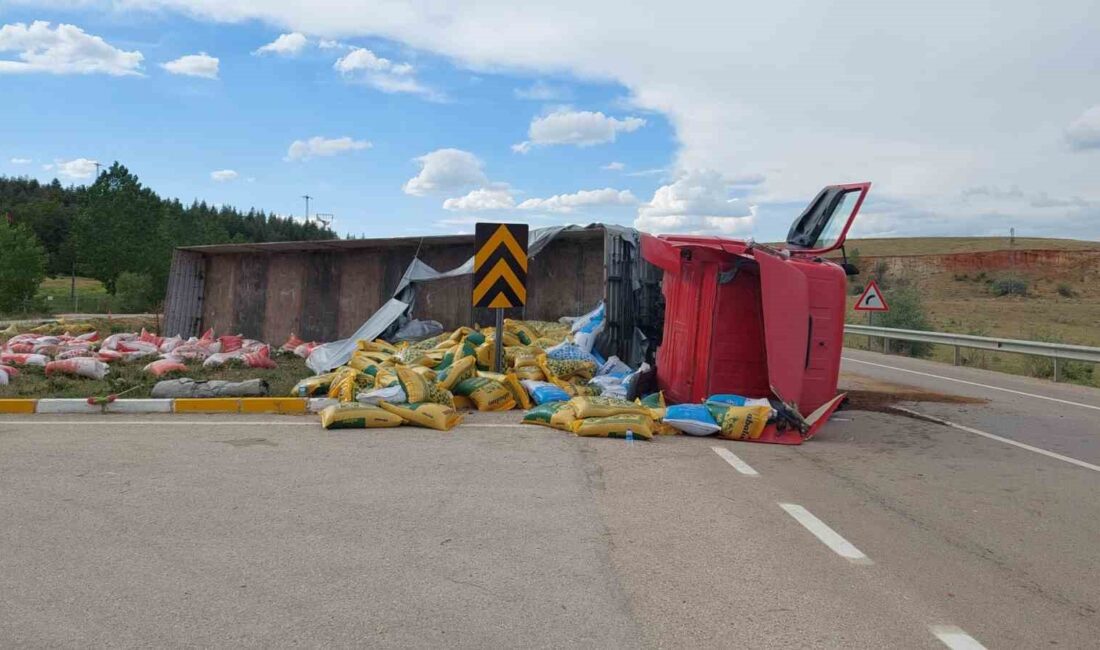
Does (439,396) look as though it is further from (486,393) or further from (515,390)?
(515,390)

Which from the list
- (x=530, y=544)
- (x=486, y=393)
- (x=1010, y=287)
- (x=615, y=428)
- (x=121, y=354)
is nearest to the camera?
(x=530, y=544)

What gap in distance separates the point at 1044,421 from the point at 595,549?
8.36 metres

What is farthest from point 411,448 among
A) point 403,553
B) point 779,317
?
point 779,317

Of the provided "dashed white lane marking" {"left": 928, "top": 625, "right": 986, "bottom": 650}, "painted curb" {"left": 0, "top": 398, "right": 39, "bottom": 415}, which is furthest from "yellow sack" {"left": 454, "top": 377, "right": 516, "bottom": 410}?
"dashed white lane marking" {"left": 928, "top": 625, "right": 986, "bottom": 650}

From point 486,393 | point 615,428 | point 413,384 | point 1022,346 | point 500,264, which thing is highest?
point 500,264

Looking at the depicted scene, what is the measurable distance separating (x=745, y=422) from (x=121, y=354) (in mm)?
10461

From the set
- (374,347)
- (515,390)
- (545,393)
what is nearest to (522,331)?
(374,347)

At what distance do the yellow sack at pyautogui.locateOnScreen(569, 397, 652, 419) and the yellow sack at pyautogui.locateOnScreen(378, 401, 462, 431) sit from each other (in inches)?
54.2

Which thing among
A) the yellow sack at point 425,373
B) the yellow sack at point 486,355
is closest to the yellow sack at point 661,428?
the yellow sack at point 425,373

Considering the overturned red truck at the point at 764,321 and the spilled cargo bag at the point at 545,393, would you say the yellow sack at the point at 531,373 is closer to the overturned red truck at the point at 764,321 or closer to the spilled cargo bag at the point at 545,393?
the spilled cargo bag at the point at 545,393

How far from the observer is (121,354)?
1378 centimetres

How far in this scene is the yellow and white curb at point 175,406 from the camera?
9.48 meters

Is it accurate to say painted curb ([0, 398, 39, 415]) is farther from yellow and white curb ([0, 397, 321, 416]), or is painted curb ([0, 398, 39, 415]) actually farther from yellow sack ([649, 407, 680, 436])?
yellow sack ([649, 407, 680, 436])

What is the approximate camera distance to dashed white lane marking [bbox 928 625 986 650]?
359 cm
